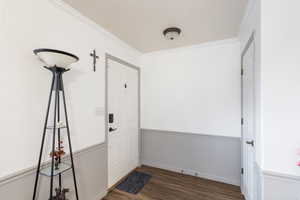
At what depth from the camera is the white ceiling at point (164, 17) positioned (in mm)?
1535

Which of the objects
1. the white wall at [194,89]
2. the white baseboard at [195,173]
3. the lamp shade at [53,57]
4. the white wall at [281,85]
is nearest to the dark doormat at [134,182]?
the white baseboard at [195,173]

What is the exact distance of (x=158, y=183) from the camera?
237cm

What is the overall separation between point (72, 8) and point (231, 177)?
3.43 metres

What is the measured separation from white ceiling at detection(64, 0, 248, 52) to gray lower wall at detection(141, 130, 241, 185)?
180 centimetres

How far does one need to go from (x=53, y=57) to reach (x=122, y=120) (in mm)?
1595

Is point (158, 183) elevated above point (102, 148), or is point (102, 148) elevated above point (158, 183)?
point (102, 148)

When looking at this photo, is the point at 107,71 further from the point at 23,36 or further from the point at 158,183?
the point at 158,183

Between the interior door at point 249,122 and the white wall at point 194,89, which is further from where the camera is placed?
the white wall at point 194,89

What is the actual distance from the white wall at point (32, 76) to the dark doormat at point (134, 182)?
A: 1030 mm

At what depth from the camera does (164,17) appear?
1776mm

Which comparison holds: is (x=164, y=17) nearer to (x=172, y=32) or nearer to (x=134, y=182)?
(x=172, y=32)

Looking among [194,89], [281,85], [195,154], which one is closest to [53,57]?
[281,85]

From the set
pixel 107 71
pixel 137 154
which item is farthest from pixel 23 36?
pixel 137 154

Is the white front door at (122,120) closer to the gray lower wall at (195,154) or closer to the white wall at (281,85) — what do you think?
the gray lower wall at (195,154)
